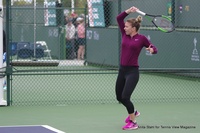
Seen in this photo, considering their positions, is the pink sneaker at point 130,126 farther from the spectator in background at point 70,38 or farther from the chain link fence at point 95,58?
the spectator in background at point 70,38

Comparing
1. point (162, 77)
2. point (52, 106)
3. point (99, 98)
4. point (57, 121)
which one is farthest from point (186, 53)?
point (57, 121)

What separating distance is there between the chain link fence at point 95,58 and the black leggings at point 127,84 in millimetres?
2599

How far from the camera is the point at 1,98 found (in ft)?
42.9

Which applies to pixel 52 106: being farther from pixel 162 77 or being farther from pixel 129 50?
pixel 162 77

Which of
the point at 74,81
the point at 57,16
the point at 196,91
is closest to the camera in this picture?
the point at 196,91

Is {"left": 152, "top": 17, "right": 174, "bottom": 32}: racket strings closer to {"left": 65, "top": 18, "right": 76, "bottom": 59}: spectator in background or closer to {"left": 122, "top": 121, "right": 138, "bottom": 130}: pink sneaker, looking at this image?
{"left": 122, "top": 121, "right": 138, "bottom": 130}: pink sneaker

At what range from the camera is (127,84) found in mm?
10461

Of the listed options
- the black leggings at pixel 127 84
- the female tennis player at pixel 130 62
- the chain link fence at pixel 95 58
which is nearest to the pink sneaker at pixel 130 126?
the female tennis player at pixel 130 62

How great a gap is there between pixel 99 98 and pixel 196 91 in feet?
8.56

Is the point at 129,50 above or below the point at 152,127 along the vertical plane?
above

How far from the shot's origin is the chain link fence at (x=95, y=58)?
562 inches

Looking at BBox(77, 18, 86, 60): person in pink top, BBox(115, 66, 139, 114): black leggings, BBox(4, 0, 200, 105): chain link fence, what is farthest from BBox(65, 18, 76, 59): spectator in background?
BBox(115, 66, 139, 114): black leggings

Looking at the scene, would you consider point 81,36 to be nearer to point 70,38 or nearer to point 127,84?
point 70,38

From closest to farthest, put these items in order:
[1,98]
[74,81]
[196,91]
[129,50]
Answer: [129,50] → [1,98] → [196,91] → [74,81]
